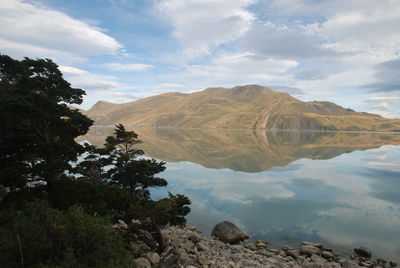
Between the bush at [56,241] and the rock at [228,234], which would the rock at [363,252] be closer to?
the rock at [228,234]

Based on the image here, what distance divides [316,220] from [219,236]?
11913mm

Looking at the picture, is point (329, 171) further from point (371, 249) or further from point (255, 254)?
point (255, 254)

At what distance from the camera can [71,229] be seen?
9289mm

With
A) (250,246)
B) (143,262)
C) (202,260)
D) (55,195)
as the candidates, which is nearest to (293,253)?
(250,246)

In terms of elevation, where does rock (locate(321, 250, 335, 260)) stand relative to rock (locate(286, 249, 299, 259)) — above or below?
above

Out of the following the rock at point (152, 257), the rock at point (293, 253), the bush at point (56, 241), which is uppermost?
the bush at point (56, 241)

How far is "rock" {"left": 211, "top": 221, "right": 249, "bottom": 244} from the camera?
2203 cm

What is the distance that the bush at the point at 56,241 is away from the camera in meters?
8.32

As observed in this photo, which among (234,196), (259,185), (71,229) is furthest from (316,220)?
(71,229)

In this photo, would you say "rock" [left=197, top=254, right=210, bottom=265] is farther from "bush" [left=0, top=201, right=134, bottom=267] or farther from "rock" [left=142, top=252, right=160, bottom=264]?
"bush" [left=0, top=201, right=134, bottom=267]

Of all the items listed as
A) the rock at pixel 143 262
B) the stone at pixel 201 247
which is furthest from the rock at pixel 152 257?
the stone at pixel 201 247

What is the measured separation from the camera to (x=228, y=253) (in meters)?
18.0

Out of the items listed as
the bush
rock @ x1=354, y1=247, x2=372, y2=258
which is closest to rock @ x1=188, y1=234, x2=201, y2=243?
the bush

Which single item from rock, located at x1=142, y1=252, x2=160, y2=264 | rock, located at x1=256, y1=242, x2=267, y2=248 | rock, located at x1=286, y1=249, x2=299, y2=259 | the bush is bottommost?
rock, located at x1=256, y1=242, x2=267, y2=248
